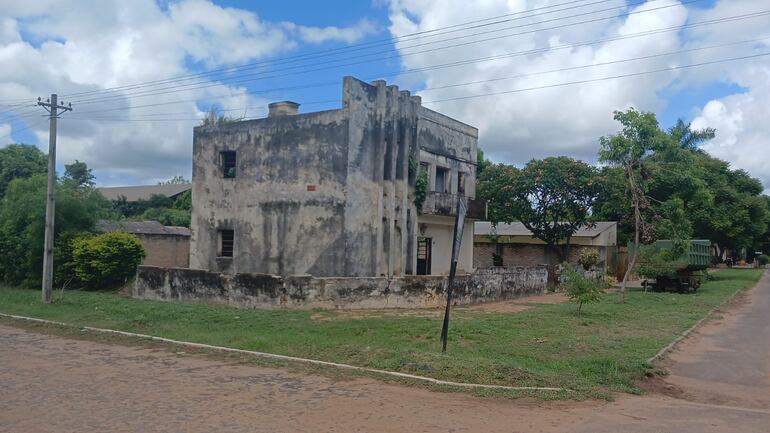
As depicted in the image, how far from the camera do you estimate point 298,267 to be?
21625mm

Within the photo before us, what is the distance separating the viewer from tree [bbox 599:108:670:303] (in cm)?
2353

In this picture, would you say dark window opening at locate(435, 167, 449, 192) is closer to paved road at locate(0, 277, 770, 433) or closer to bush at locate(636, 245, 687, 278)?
bush at locate(636, 245, 687, 278)

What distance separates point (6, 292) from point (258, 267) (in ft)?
29.9

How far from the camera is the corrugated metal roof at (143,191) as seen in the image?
199ft

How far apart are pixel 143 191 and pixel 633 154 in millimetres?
52096

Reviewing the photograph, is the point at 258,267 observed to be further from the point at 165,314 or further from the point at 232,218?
the point at 165,314

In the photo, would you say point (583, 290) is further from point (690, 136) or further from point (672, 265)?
point (690, 136)

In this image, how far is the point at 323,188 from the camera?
21.4m

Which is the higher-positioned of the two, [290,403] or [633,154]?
[633,154]

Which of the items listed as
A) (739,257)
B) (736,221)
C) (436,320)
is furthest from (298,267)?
(739,257)

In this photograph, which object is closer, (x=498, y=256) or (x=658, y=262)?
(x=658, y=262)

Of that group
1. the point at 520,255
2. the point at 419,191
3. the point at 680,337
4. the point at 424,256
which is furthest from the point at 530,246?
the point at 680,337

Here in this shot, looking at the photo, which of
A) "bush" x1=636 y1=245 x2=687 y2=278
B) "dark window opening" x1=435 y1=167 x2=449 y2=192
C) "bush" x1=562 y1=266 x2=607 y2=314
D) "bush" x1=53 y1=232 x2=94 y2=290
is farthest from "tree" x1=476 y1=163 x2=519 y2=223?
"bush" x1=53 y1=232 x2=94 y2=290

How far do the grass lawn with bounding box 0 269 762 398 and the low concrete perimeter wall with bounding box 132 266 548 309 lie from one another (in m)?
0.68
